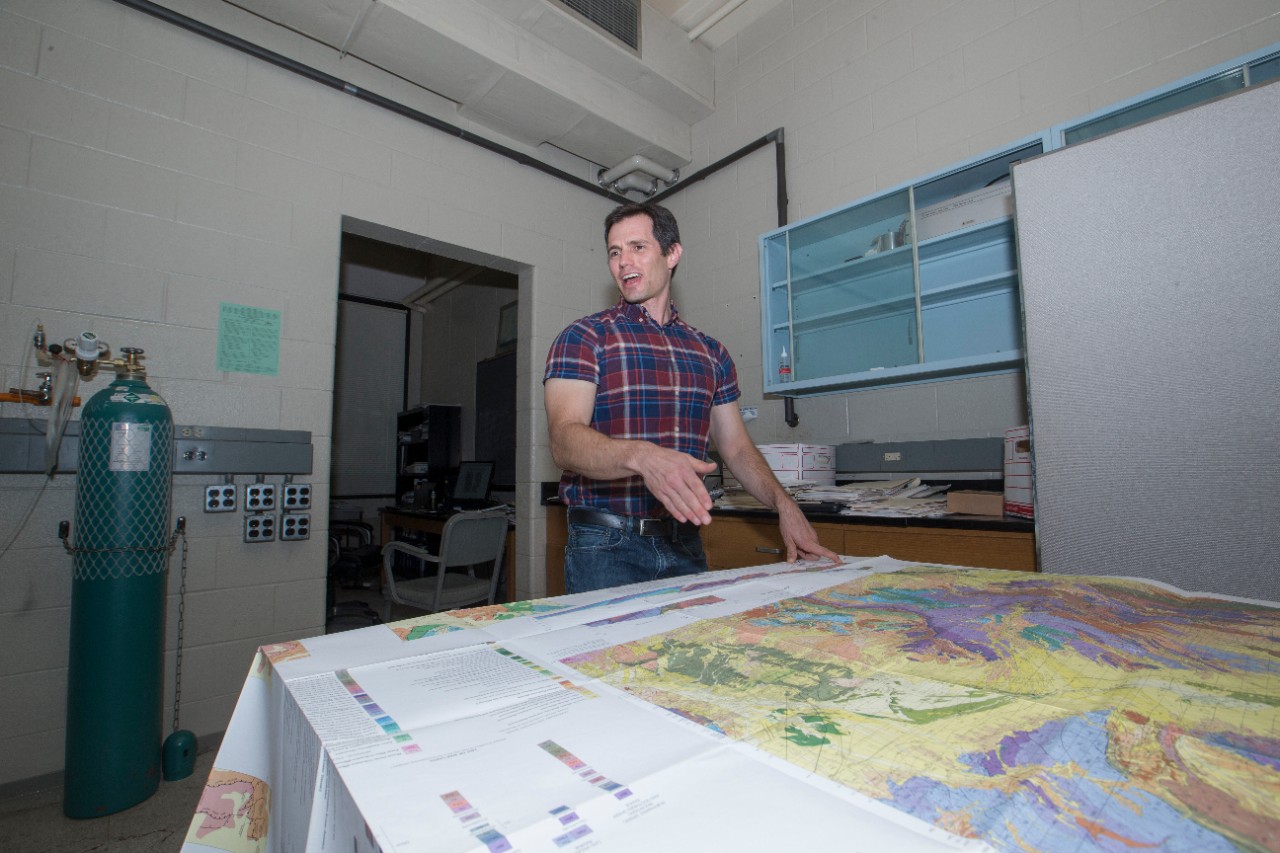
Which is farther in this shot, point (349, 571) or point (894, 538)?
point (349, 571)

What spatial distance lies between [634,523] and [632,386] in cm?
34

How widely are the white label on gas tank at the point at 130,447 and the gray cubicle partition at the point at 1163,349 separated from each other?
252 centimetres

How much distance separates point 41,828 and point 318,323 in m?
1.77

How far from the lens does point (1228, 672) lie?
0.53 metres

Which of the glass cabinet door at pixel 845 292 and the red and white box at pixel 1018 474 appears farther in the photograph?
the glass cabinet door at pixel 845 292

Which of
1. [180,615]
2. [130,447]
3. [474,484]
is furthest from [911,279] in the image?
[180,615]

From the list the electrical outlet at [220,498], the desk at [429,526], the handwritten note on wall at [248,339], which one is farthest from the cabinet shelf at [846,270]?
the electrical outlet at [220,498]

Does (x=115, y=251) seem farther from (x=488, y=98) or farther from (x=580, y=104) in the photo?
(x=580, y=104)

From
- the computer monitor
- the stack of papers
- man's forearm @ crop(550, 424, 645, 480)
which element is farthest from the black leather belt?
the computer monitor

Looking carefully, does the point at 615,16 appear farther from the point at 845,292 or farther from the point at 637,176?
the point at 845,292

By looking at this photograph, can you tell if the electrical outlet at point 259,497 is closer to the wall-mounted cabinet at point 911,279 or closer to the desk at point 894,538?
the desk at point 894,538

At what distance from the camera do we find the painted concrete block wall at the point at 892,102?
1.97m

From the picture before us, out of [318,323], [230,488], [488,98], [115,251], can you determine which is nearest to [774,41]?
[488,98]

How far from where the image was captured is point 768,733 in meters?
0.42
